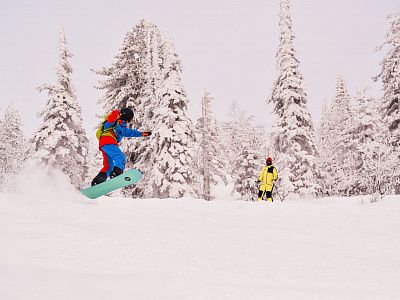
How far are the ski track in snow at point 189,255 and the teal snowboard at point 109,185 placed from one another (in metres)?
1.72

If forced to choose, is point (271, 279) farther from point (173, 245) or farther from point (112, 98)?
point (112, 98)

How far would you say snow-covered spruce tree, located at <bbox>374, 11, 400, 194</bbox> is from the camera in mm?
20844

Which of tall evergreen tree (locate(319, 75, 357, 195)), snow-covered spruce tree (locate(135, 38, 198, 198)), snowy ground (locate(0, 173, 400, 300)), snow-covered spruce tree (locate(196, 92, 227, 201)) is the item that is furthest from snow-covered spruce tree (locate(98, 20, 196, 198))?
snowy ground (locate(0, 173, 400, 300))

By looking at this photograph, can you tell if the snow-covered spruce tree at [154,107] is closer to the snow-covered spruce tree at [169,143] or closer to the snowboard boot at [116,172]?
the snow-covered spruce tree at [169,143]

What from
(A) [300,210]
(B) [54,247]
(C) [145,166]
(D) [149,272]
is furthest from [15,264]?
(C) [145,166]

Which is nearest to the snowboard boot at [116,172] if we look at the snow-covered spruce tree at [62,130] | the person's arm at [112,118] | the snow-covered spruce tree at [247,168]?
the person's arm at [112,118]

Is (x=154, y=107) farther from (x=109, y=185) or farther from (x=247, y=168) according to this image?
(x=109, y=185)

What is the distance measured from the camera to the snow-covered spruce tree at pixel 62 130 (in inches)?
939

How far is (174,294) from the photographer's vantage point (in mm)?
2303

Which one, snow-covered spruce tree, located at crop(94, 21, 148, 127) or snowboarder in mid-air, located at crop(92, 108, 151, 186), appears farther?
snow-covered spruce tree, located at crop(94, 21, 148, 127)

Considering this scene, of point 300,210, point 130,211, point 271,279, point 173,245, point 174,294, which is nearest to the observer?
point 174,294

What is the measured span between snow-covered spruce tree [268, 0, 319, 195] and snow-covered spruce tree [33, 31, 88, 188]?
13486mm

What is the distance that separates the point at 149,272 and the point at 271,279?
2.98 feet

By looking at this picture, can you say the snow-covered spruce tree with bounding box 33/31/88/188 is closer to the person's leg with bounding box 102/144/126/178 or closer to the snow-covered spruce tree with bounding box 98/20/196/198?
the snow-covered spruce tree with bounding box 98/20/196/198
